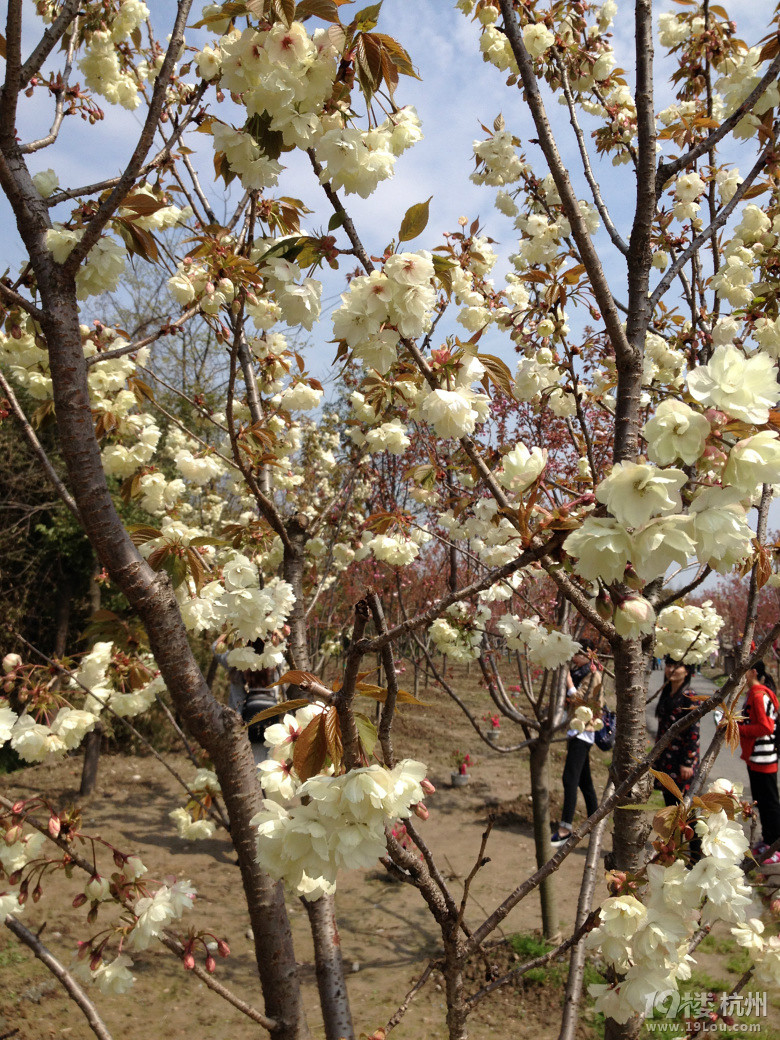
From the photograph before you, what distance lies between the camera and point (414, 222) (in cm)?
121

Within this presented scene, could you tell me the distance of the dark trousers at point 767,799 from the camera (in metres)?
4.48

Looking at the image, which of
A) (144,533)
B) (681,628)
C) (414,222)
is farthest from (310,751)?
(681,628)

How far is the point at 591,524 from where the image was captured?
87cm

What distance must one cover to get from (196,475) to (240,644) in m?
1.15

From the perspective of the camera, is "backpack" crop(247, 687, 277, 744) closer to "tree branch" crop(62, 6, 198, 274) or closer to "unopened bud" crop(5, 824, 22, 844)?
"unopened bud" crop(5, 824, 22, 844)

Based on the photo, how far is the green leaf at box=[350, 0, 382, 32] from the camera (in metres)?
1.12

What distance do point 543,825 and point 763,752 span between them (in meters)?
1.54

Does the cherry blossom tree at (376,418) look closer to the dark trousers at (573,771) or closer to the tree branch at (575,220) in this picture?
the tree branch at (575,220)

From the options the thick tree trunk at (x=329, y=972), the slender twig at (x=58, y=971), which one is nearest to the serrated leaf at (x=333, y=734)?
the thick tree trunk at (x=329, y=972)

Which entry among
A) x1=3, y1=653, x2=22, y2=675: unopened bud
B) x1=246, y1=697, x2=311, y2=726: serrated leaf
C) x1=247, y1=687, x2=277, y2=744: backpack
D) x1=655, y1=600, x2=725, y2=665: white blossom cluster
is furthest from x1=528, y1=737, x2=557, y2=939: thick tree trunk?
x1=246, y1=697, x2=311, y2=726: serrated leaf

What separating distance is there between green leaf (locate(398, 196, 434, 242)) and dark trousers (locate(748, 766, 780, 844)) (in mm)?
4567

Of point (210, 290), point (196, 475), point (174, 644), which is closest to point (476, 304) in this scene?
point (210, 290)

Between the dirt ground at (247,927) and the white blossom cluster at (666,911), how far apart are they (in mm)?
2626

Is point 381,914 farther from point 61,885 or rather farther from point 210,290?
point 210,290
